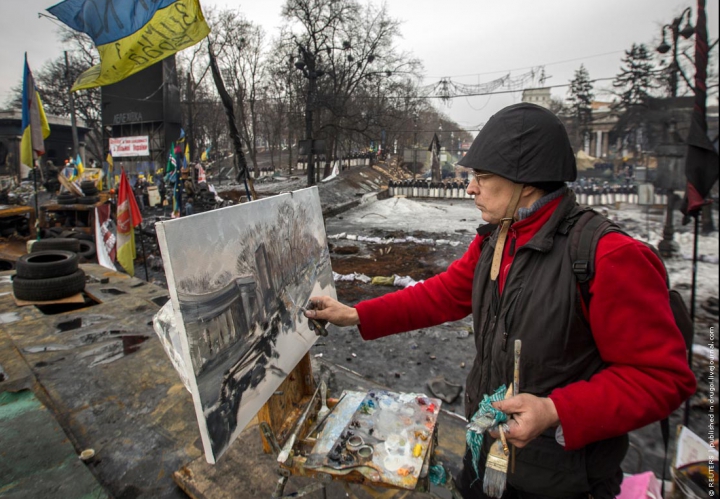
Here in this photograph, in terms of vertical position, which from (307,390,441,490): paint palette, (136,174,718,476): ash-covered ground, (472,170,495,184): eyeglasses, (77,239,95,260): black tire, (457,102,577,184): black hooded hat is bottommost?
(136,174,718,476): ash-covered ground

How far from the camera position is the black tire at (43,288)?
20.0 ft

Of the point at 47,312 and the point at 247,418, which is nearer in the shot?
the point at 247,418

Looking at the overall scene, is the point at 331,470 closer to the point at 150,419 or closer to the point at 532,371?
the point at 532,371

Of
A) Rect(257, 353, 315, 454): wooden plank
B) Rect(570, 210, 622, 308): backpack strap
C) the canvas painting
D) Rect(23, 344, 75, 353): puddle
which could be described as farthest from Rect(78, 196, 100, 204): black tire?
Rect(570, 210, 622, 308): backpack strap

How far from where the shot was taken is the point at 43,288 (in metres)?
6.09

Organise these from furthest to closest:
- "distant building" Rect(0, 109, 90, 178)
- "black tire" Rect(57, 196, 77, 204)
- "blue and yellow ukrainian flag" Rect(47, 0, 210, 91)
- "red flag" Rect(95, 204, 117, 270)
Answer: "distant building" Rect(0, 109, 90, 178), "black tire" Rect(57, 196, 77, 204), "red flag" Rect(95, 204, 117, 270), "blue and yellow ukrainian flag" Rect(47, 0, 210, 91)

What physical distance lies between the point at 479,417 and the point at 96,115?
152ft

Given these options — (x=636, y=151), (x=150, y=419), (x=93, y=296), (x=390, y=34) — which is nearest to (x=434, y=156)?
(x=390, y=34)

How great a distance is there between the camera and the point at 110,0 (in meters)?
4.94

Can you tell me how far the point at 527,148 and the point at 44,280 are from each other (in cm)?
705

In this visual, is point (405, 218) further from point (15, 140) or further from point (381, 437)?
point (15, 140)

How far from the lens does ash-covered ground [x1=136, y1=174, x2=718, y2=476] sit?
14.7 feet

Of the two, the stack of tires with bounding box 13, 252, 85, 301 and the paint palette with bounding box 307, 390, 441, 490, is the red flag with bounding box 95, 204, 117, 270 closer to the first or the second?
the stack of tires with bounding box 13, 252, 85, 301

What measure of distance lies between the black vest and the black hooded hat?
0.14m
